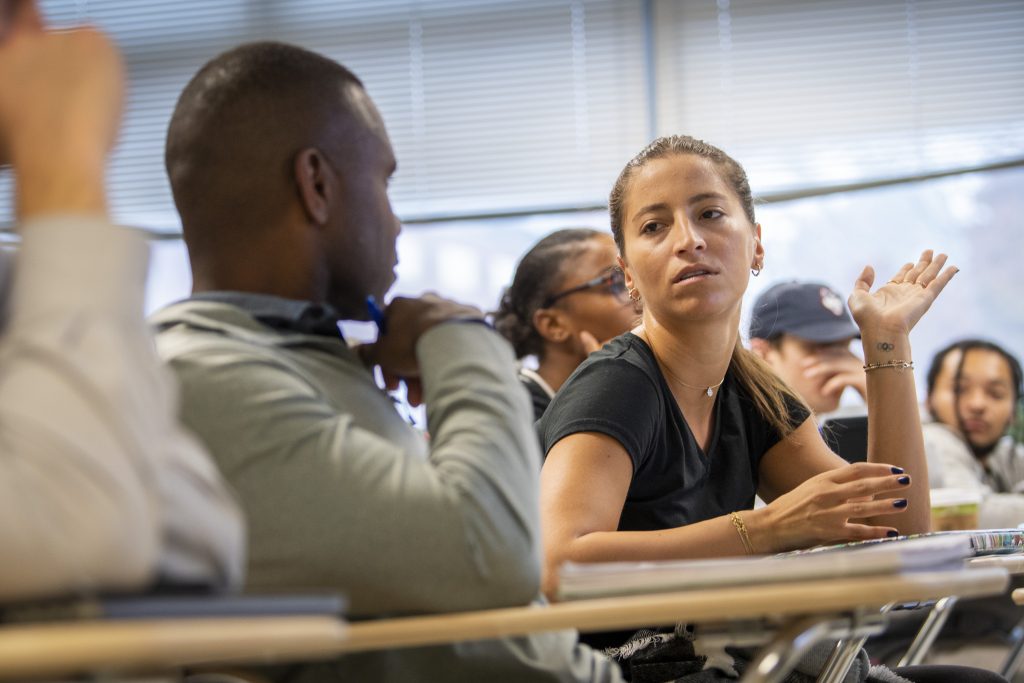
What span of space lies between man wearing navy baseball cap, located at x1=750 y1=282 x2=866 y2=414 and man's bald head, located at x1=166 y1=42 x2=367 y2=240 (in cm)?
205

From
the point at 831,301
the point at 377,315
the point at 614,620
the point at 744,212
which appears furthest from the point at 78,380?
the point at 831,301

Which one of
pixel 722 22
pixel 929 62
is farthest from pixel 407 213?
pixel 929 62

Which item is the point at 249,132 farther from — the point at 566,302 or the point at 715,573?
the point at 566,302

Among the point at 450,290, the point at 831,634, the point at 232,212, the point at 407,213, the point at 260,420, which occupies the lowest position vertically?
the point at 450,290

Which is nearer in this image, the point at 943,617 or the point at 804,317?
the point at 943,617

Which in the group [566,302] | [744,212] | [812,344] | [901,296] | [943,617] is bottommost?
[943,617]

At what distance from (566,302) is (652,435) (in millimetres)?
1351

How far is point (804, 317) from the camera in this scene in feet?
10.4

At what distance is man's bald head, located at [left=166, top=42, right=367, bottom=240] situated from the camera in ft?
3.88

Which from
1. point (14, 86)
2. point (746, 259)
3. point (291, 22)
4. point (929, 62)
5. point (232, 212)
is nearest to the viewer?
point (14, 86)

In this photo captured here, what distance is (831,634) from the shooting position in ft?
2.95

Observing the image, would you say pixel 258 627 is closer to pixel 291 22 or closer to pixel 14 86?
pixel 14 86

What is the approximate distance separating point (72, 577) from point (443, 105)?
4.32 metres

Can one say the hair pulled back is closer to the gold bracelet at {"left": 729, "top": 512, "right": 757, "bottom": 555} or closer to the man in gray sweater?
the gold bracelet at {"left": 729, "top": 512, "right": 757, "bottom": 555}
